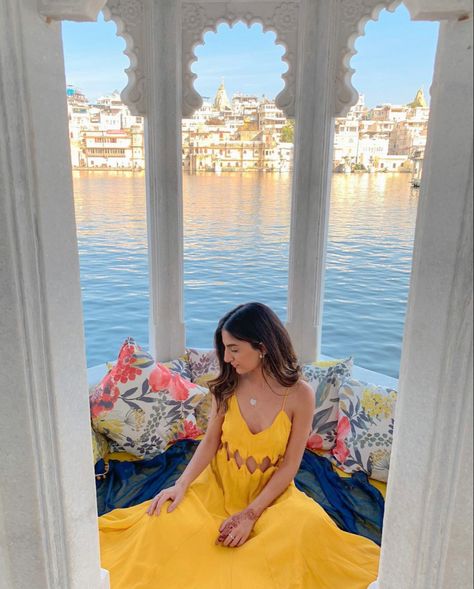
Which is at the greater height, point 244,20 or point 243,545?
point 244,20

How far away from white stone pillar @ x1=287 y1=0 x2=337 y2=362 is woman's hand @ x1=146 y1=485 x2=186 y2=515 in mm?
1772

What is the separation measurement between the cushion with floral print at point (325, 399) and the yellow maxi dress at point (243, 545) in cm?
102

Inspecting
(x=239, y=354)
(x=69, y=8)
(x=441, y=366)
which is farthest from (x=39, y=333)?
(x=239, y=354)

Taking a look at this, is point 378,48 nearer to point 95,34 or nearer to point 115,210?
point 95,34

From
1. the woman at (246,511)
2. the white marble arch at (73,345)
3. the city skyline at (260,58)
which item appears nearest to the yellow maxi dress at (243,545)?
the woman at (246,511)

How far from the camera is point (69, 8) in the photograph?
0.95 metres

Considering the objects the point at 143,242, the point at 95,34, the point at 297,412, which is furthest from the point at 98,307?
the point at 95,34

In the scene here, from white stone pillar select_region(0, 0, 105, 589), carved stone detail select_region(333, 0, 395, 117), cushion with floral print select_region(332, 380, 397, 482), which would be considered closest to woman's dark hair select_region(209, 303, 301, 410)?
white stone pillar select_region(0, 0, 105, 589)

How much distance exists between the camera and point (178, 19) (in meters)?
3.00

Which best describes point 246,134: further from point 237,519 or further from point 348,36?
point 237,519

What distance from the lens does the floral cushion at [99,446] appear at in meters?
2.75

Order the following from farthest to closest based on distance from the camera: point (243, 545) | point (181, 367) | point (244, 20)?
point (181, 367) < point (244, 20) < point (243, 545)

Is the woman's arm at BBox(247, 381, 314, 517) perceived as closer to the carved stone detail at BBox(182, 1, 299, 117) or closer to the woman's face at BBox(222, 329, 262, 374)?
the woman's face at BBox(222, 329, 262, 374)

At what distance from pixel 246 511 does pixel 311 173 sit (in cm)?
210
